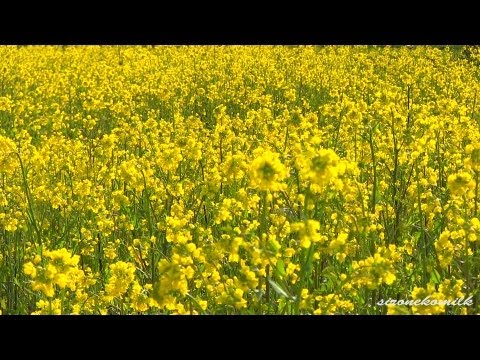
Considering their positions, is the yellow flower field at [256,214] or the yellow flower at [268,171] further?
the yellow flower field at [256,214]

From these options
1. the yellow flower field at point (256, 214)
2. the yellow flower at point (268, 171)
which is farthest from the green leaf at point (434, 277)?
the yellow flower at point (268, 171)

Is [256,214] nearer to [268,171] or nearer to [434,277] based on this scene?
[434,277]

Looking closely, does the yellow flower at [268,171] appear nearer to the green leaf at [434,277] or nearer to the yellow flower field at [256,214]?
the yellow flower field at [256,214]

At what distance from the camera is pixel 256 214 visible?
13.7 ft

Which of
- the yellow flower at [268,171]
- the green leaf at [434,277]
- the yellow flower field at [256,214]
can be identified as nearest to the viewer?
the yellow flower at [268,171]

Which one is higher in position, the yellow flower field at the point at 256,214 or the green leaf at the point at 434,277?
the yellow flower field at the point at 256,214

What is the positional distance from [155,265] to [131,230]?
0.78 m

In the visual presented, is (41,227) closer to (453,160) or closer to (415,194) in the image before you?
(415,194)

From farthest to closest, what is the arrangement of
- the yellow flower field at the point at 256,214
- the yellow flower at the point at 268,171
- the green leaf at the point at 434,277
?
the green leaf at the point at 434,277, the yellow flower field at the point at 256,214, the yellow flower at the point at 268,171

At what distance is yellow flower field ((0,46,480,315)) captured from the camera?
2.82 m

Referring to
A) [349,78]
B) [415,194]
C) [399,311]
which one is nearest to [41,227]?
[415,194]

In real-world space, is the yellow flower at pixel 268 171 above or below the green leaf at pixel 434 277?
above

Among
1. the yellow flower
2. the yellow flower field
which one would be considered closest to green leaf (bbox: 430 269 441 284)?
the yellow flower field

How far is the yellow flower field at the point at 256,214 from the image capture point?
9.25 ft
